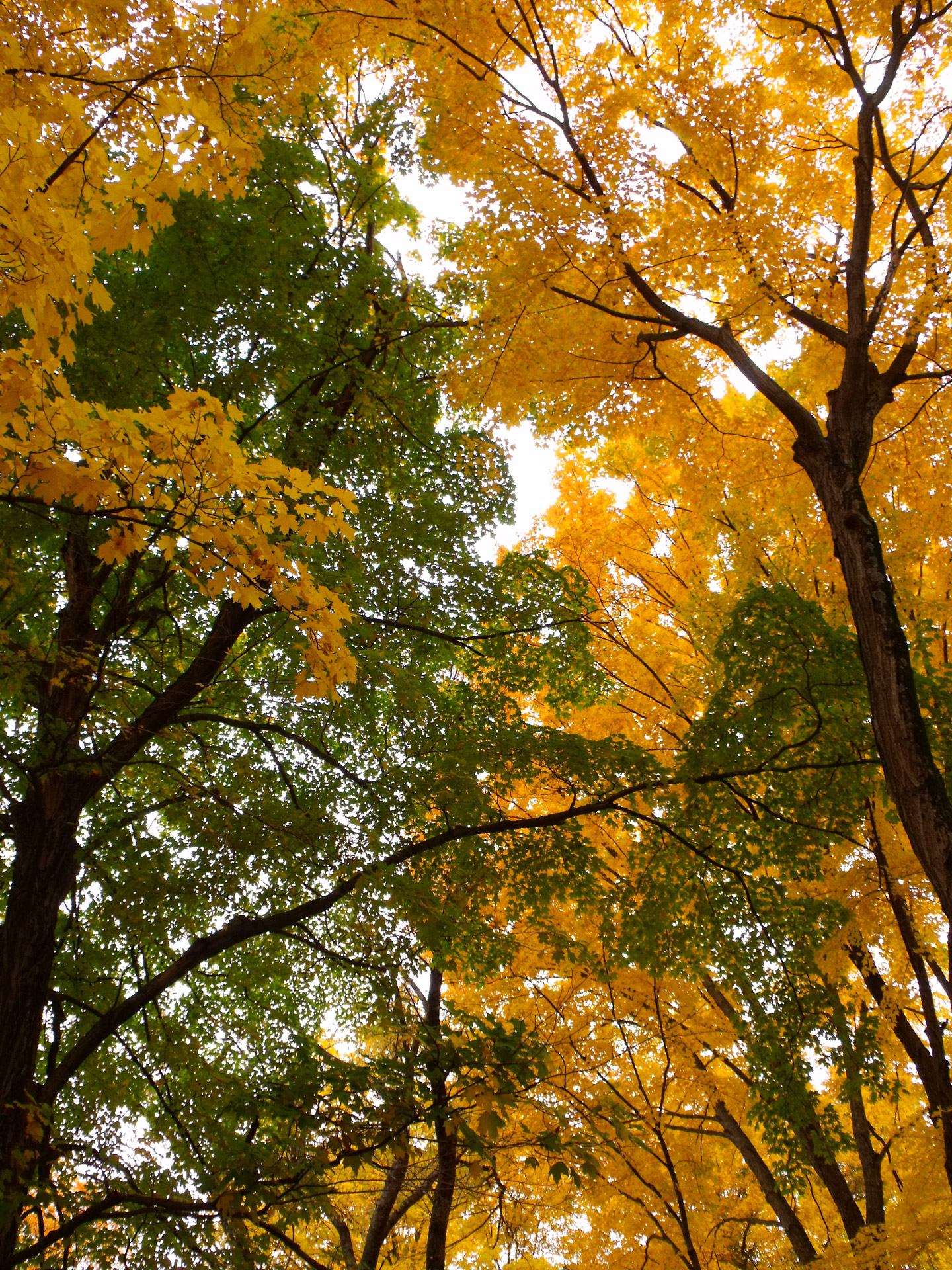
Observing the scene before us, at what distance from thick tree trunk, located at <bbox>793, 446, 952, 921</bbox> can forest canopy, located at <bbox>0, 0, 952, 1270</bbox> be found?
0.02m

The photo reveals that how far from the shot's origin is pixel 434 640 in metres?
5.82

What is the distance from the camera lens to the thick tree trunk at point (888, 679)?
304 cm

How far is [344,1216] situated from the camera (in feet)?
8.73

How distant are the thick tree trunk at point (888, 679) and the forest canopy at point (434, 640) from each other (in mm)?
19

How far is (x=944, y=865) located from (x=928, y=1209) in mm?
3973

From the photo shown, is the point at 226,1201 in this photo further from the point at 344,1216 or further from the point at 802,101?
the point at 802,101

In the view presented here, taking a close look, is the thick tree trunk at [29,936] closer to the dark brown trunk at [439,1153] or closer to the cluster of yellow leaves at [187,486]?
the dark brown trunk at [439,1153]

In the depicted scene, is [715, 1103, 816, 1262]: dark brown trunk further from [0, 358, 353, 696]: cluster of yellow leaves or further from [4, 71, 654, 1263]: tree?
[0, 358, 353, 696]: cluster of yellow leaves

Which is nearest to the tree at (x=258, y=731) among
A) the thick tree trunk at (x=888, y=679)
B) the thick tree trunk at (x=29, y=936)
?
the thick tree trunk at (x=29, y=936)

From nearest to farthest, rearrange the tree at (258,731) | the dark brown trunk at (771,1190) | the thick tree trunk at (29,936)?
the tree at (258,731), the thick tree trunk at (29,936), the dark brown trunk at (771,1190)

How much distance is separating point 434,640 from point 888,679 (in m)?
3.26

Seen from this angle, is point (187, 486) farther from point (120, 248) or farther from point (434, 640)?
point (434, 640)

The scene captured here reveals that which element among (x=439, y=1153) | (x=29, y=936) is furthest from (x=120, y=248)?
(x=439, y=1153)

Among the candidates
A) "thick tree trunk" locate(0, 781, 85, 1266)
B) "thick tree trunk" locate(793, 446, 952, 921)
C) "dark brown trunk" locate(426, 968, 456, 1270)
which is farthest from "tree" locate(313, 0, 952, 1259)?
"thick tree trunk" locate(0, 781, 85, 1266)
